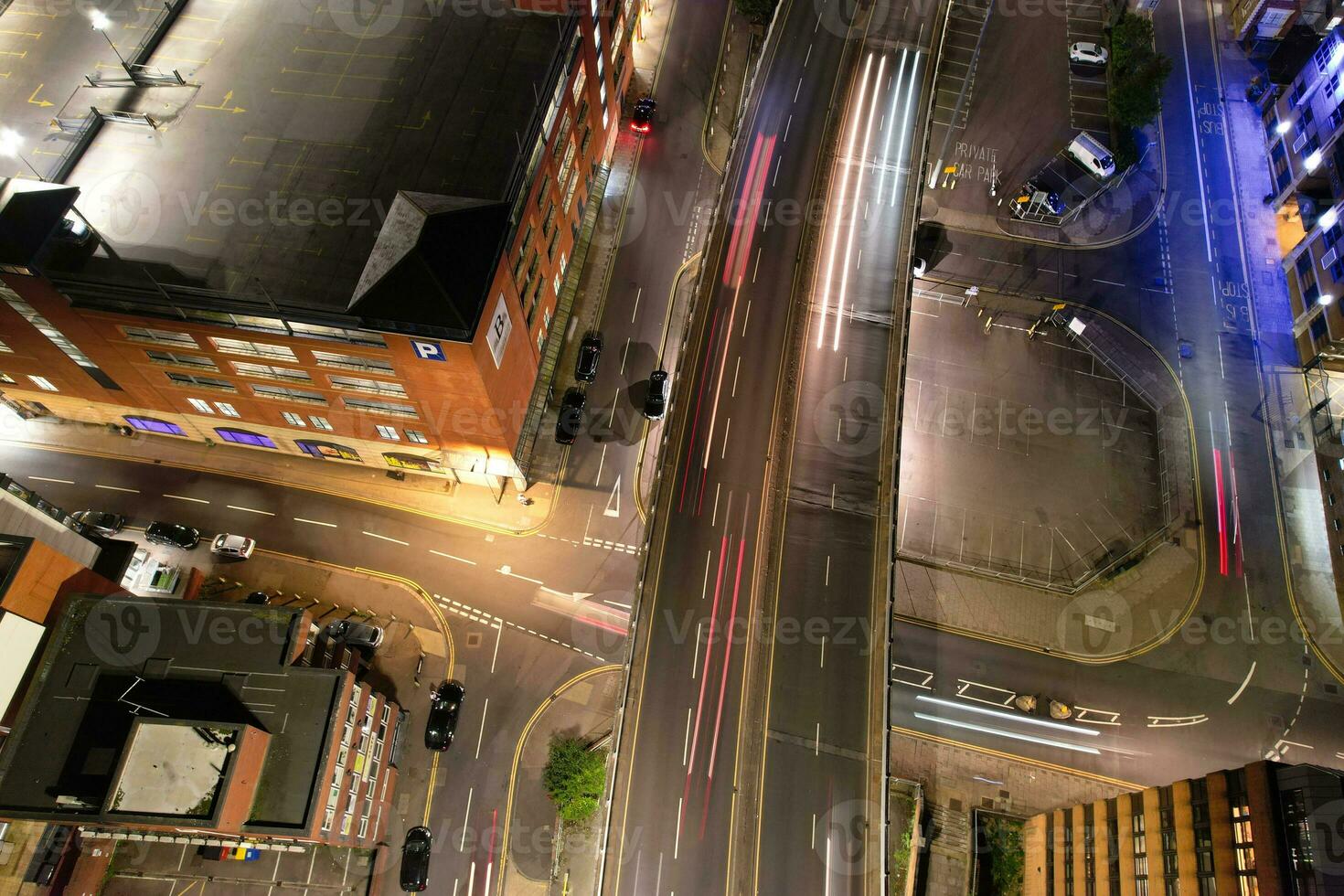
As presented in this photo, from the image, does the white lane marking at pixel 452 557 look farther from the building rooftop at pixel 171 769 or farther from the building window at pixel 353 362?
the building rooftop at pixel 171 769

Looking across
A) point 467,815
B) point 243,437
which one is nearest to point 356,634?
point 467,815

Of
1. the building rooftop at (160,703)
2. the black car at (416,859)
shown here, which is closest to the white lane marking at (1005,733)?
the black car at (416,859)

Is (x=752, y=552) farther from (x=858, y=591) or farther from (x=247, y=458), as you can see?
(x=247, y=458)

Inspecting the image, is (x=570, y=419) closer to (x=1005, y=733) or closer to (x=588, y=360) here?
(x=588, y=360)

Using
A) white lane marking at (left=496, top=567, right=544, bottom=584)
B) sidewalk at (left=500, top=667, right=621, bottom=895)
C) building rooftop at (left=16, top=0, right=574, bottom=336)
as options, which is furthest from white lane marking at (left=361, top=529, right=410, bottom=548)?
building rooftop at (left=16, top=0, right=574, bottom=336)

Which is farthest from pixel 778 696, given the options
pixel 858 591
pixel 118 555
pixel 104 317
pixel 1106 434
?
pixel 104 317
